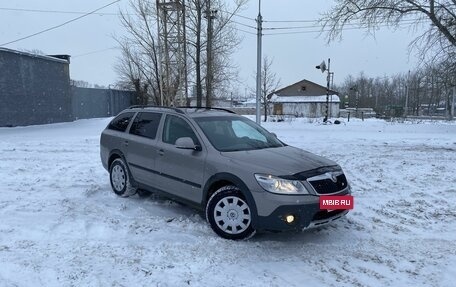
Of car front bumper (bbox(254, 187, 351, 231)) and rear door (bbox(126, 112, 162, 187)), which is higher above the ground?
rear door (bbox(126, 112, 162, 187))

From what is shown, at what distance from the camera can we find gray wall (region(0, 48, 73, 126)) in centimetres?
2125

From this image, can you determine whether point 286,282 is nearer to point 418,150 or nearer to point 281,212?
point 281,212

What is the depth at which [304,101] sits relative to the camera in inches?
2940

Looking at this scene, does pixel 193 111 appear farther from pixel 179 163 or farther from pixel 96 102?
pixel 96 102

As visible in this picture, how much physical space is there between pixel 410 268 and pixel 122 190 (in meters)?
4.68

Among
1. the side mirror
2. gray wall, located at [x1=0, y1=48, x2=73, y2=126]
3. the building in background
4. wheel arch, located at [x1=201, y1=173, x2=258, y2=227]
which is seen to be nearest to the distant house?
the building in background

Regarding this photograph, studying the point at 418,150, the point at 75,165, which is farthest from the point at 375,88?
the point at 75,165

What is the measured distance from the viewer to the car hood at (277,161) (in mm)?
5016

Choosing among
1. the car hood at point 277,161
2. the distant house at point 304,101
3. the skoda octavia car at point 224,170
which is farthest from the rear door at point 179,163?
the distant house at point 304,101

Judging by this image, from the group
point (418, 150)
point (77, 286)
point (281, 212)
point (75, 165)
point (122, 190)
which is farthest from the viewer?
point (418, 150)

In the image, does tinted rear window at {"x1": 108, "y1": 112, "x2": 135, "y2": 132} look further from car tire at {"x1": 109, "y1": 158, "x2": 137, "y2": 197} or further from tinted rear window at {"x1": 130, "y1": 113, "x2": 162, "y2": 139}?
car tire at {"x1": 109, "y1": 158, "x2": 137, "y2": 197}

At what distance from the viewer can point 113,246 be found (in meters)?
4.98

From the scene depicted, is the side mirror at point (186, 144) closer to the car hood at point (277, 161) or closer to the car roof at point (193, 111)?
the car hood at point (277, 161)

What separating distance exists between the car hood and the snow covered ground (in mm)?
934
